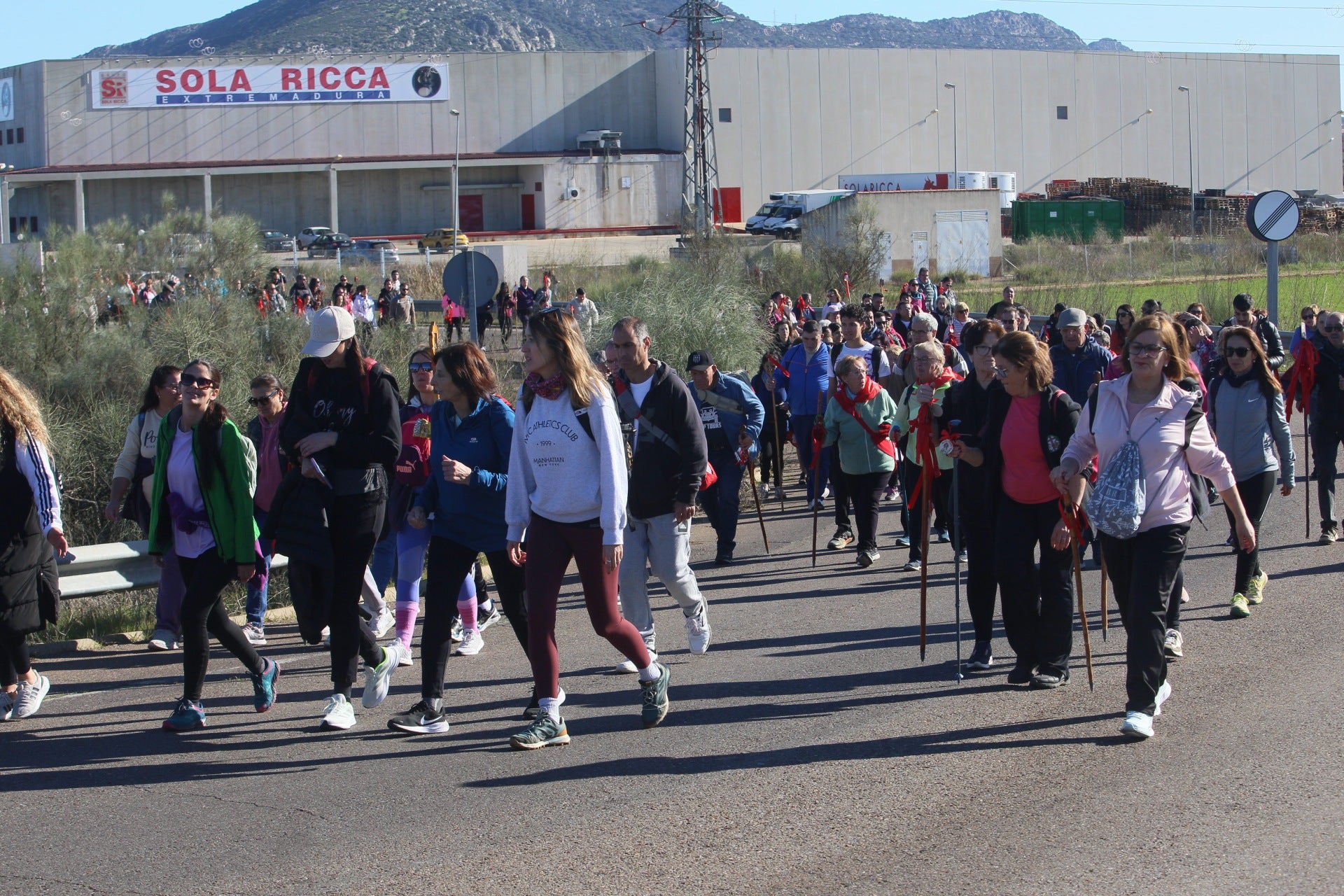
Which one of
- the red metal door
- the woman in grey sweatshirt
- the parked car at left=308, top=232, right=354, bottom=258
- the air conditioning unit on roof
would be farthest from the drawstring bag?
the red metal door

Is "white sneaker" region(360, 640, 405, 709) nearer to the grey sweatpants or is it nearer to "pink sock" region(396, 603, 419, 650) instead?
"pink sock" region(396, 603, 419, 650)

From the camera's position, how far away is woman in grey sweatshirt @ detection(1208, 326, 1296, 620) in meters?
8.85

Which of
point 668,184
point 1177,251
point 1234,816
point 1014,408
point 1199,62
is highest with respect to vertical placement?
point 1199,62

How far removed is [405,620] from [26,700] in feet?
6.41

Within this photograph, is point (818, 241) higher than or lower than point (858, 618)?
higher

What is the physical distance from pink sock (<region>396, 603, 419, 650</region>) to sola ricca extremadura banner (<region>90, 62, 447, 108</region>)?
6972cm

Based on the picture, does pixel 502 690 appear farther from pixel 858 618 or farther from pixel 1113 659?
pixel 1113 659

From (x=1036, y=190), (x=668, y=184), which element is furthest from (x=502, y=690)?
(x=1036, y=190)

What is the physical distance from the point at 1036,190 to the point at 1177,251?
36652 millimetres

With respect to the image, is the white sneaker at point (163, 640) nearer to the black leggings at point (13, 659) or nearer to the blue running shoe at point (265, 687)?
the black leggings at point (13, 659)

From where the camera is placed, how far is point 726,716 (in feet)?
21.6

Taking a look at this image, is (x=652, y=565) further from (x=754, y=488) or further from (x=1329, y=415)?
(x=1329, y=415)

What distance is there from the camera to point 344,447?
6.23 metres

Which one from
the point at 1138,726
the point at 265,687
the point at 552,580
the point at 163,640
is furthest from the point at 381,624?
the point at 1138,726
